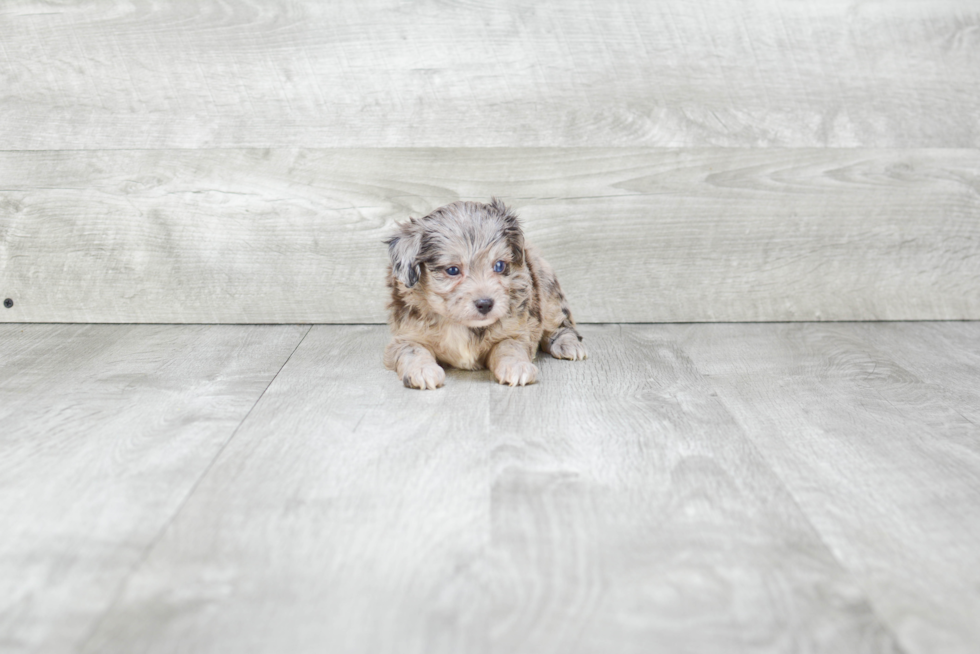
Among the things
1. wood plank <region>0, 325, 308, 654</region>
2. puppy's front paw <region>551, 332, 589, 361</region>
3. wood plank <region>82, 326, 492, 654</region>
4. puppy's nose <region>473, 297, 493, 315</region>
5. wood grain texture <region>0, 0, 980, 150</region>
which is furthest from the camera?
wood grain texture <region>0, 0, 980, 150</region>

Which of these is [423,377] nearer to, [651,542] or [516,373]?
[516,373]

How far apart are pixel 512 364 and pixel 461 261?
A: 30cm

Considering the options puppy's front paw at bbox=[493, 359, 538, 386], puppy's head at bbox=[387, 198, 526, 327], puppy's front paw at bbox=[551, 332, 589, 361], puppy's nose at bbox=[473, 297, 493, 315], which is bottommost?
puppy's front paw at bbox=[551, 332, 589, 361]

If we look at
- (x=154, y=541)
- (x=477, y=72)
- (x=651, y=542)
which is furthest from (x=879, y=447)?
(x=477, y=72)

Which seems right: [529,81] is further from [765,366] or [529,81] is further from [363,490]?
[363,490]

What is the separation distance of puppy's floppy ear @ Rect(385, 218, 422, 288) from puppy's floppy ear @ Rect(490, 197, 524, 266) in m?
0.22

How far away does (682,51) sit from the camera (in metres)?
2.89

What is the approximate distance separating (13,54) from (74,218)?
0.57 m

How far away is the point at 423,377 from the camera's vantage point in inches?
85.7

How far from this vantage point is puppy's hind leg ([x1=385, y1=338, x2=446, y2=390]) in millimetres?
2180

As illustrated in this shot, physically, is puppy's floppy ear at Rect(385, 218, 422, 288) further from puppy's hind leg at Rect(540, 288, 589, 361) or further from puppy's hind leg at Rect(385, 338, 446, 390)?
puppy's hind leg at Rect(540, 288, 589, 361)

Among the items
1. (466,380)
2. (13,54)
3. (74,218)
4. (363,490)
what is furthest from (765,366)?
(13,54)

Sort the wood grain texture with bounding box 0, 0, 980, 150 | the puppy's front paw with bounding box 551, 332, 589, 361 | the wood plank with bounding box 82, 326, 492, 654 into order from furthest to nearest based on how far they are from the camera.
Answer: the wood grain texture with bounding box 0, 0, 980, 150 < the puppy's front paw with bounding box 551, 332, 589, 361 < the wood plank with bounding box 82, 326, 492, 654

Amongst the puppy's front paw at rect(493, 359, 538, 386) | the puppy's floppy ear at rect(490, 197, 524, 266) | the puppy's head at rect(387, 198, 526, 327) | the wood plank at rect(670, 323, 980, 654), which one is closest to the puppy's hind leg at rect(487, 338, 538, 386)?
the puppy's front paw at rect(493, 359, 538, 386)
